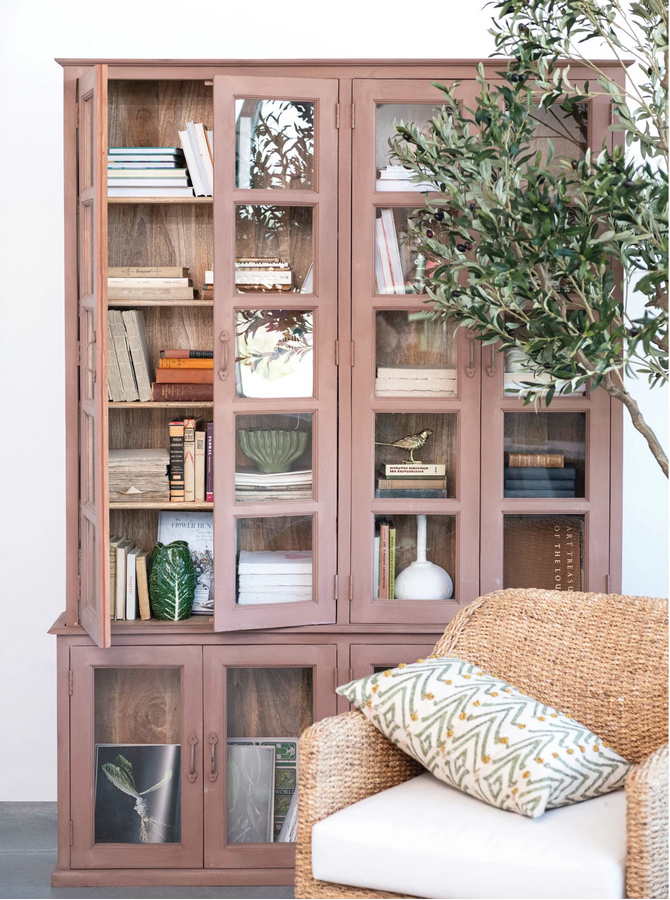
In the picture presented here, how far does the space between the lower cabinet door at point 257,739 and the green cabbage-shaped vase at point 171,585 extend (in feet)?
0.62

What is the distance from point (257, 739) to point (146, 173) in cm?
177

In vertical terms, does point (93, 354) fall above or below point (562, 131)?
below

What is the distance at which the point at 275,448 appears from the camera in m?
2.61

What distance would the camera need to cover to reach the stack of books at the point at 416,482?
2.63m

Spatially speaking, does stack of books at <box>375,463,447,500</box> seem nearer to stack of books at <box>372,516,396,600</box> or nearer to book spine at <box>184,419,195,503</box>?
stack of books at <box>372,516,396,600</box>

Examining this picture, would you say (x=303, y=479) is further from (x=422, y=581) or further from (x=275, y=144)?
(x=275, y=144)

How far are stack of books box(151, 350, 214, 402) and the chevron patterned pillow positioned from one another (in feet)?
3.96

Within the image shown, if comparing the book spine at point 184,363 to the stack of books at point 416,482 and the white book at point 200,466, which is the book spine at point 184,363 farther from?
the stack of books at point 416,482

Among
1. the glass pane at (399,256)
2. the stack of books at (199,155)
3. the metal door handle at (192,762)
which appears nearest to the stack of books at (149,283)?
the stack of books at (199,155)

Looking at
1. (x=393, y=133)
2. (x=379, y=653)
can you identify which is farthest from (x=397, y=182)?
(x=379, y=653)

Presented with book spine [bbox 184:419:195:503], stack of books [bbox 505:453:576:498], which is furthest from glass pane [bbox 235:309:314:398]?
stack of books [bbox 505:453:576:498]

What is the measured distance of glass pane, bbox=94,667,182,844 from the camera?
266cm

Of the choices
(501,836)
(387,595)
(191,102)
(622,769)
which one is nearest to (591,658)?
(622,769)

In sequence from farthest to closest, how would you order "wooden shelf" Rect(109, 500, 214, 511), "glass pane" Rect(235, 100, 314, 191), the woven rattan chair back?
"wooden shelf" Rect(109, 500, 214, 511) → "glass pane" Rect(235, 100, 314, 191) → the woven rattan chair back
